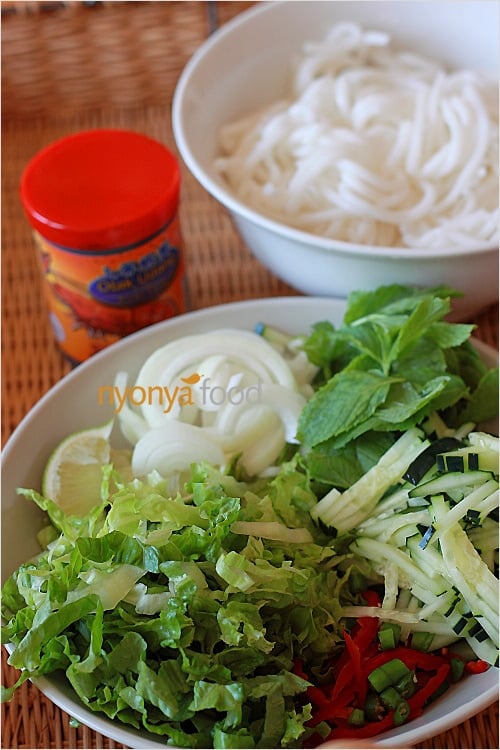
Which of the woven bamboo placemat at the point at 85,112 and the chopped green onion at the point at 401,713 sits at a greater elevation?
the woven bamboo placemat at the point at 85,112

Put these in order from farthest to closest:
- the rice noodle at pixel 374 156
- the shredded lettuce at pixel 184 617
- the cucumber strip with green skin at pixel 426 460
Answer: the rice noodle at pixel 374 156 → the cucumber strip with green skin at pixel 426 460 → the shredded lettuce at pixel 184 617

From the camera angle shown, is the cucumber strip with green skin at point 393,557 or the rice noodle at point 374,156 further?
the rice noodle at point 374,156

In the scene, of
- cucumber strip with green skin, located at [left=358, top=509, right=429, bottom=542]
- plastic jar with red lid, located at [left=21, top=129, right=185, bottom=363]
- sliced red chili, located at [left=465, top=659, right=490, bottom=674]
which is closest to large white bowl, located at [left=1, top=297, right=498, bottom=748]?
sliced red chili, located at [left=465, top=659, right=490, bottom=674]

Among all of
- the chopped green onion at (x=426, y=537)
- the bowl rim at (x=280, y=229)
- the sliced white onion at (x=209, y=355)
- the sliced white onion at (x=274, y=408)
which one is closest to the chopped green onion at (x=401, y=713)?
the chopped green onion at (x=426, y=537)

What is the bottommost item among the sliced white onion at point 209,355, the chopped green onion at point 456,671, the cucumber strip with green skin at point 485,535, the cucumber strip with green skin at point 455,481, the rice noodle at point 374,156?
the chopped green onion at point 456,671

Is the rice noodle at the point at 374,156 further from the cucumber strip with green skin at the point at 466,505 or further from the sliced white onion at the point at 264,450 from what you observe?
the cucumber strip with green skin at the point at 466,505

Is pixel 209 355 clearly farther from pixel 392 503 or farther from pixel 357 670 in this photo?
pixel 357 670

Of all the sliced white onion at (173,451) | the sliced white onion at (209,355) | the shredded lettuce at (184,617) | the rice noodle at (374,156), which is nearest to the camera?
the shredded lettuce at (184,617)
